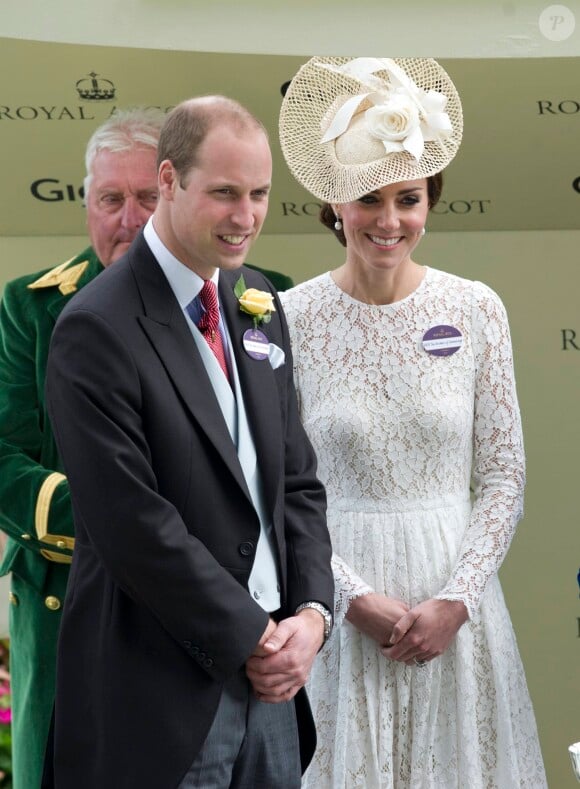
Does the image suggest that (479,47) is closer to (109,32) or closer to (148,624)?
(109,32)

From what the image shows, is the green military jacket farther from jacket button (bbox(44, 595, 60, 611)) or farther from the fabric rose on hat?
the fabric rose on hat

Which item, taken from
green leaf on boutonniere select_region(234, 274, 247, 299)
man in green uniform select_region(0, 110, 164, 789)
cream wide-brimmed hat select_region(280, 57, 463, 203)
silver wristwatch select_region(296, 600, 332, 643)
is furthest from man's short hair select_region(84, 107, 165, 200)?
silver wristwatch select_region(296, 600, 332, 643)

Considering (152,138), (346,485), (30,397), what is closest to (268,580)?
(346,485)

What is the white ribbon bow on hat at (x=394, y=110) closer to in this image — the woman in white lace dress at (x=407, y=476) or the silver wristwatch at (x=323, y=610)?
the woman in white lace dress at (x=407, y=476)

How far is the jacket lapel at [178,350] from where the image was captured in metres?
2.28

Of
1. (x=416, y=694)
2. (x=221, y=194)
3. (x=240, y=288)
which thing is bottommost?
(x=416, y=694)

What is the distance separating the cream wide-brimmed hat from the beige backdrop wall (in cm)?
93

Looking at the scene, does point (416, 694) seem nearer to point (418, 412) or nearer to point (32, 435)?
point (418, 412)

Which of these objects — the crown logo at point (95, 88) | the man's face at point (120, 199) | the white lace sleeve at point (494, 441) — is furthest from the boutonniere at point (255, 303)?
the crown logo at point (95, 88)

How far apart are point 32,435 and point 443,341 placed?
0.91 m

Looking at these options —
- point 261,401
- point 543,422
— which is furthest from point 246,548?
point 543,422

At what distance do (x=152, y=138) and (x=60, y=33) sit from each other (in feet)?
1.35

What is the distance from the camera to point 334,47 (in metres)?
3.21

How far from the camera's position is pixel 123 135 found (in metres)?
3.04
